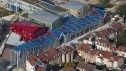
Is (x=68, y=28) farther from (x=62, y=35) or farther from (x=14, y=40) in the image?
(x=14, y=40)

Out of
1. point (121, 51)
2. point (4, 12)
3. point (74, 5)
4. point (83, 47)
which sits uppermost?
point (74, 5)

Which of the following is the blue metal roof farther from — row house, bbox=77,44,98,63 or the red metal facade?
row house, bbox=77,44,98,63

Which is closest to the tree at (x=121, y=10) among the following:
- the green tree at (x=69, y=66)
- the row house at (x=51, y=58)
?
the row house at (x=51, y=58)

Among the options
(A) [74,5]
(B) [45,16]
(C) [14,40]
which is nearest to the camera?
(C) [14,40]

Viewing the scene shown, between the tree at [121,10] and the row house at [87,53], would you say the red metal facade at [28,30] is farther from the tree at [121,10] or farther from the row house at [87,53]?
the tree at [121,10]

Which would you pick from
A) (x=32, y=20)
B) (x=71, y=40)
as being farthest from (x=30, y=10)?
(x=71, y=40)

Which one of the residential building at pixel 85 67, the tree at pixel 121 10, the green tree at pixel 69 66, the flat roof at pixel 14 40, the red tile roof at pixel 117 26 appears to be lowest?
the flat roof at pixel 14 40

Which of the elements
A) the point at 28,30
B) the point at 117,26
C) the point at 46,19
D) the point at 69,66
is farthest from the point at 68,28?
Result: the point at 69,66

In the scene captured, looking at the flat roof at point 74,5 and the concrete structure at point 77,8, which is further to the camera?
the flat roof at point 74,5
